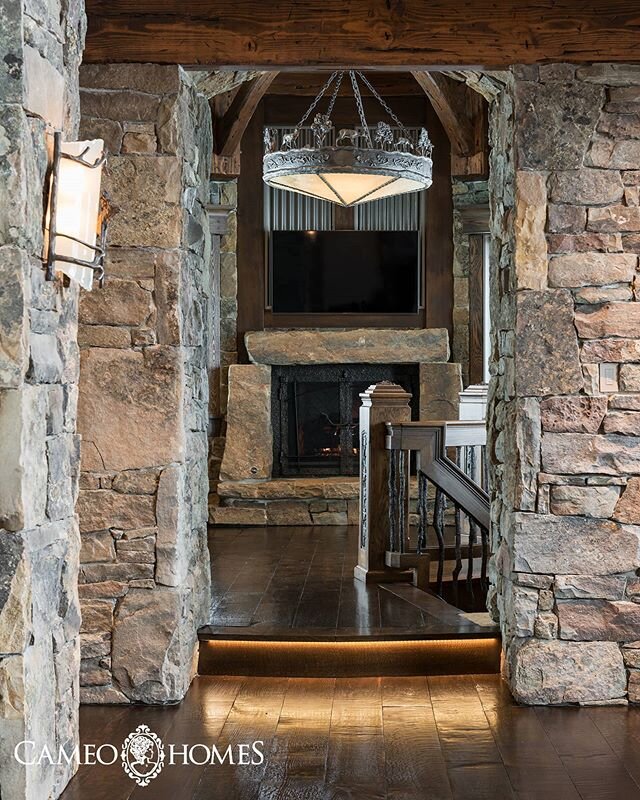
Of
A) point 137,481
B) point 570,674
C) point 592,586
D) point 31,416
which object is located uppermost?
point 31,416

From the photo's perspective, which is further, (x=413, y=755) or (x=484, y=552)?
(x=484, y=552)

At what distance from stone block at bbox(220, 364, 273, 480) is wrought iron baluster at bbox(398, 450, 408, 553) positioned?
294 cm

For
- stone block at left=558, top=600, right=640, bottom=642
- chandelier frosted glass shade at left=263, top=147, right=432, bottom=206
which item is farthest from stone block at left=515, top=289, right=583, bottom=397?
chandelier frosted glass shade at left=263, top=147, right=432, bottom=206

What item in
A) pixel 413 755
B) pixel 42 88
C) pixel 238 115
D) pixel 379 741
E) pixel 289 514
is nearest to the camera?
pixel 42 88

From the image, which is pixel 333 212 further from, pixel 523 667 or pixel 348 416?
pixel 523 667

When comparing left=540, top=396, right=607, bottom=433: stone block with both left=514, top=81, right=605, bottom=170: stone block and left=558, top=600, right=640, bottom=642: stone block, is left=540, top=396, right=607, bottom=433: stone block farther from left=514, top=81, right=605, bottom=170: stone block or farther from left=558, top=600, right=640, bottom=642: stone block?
left=514, top=81, right=605, bottom=170: stone block

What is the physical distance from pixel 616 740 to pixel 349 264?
5709mm

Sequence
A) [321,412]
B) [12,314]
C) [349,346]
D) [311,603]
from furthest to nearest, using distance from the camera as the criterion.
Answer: [321,412], [349,346], [311,603], [12,314]

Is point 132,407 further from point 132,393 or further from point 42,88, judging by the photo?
point 42,88

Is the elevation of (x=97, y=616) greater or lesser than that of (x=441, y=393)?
lesser

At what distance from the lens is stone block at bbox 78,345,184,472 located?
4520mm

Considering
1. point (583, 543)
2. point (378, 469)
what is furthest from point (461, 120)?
point (583, 543)

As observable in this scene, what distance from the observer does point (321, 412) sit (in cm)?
919

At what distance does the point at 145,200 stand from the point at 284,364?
14.8 ft
